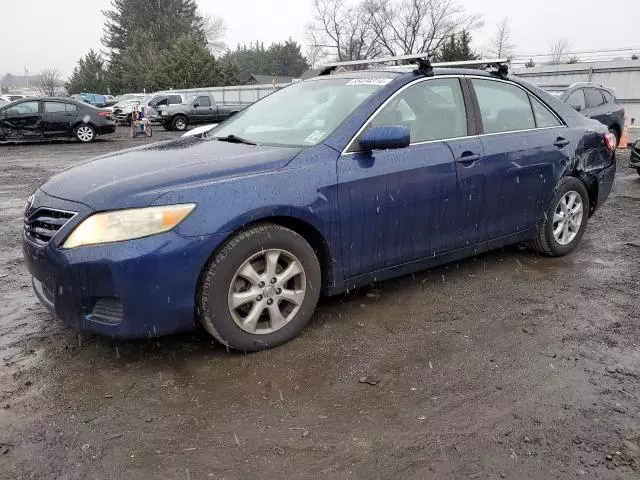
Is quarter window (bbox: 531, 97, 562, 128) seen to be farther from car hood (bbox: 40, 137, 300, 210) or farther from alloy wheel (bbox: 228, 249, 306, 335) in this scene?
alloy wheel (bbox: 228, 249, 306, 335)

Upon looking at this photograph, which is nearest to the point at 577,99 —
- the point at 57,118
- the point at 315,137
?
the point at 315,137

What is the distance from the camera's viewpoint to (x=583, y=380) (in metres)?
2.98

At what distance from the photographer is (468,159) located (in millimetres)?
4004

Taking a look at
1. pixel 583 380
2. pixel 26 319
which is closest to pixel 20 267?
pixel 26 319

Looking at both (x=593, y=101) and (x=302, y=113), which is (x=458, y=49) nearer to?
(x=593, y=101)

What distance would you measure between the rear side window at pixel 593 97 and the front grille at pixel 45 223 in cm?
1195

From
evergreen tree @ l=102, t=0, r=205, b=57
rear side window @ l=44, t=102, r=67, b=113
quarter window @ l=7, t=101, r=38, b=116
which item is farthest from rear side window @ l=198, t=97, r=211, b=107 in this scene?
evergreen tree @ l=102, t=0, r=205, b=57

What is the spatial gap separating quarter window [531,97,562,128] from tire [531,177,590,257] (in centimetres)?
49

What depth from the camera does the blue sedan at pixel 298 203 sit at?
9.37 ft

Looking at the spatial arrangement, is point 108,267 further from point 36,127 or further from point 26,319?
point 36,127

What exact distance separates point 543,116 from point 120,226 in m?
3.60

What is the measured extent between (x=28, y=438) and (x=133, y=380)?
0.59m

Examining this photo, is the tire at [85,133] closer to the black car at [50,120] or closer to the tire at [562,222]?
the black car at [50,120]

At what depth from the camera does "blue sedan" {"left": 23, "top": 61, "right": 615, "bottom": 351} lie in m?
2.86
